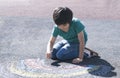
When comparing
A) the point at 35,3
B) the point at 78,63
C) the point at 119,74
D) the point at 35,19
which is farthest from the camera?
the point at 35,3

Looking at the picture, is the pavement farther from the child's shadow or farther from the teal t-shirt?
the teal t-shirt

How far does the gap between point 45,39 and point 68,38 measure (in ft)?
3.45

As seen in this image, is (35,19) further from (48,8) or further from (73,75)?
(73,75)

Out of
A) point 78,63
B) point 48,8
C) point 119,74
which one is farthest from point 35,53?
point 48,8

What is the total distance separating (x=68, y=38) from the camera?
5.19 metres

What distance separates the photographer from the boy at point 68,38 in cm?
473

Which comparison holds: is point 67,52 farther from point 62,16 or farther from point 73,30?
point 62,16

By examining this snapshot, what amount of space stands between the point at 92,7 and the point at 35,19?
1.63 meters

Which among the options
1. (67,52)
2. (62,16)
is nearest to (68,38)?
(67,52)

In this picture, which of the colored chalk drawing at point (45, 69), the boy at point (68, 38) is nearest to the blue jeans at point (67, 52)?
the boy at point (68, 38)

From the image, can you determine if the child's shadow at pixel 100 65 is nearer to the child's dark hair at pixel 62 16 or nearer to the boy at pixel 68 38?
the boy at pixel 68 38

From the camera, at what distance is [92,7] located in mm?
8430

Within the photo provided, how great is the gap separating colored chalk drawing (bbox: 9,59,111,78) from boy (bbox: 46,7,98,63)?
0.19 m

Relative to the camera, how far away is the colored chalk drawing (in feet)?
15.4
